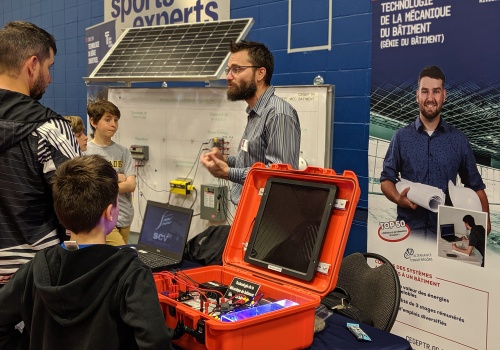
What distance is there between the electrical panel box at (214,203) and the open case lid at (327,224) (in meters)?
1.92

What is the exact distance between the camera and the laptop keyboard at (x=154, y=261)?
2.32 metres

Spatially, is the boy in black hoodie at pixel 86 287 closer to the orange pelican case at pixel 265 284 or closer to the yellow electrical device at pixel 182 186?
the orange pelican case at pixel 265 284

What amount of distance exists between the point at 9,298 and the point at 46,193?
1.52 feet

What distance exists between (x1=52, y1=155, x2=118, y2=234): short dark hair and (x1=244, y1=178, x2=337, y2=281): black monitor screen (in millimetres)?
626

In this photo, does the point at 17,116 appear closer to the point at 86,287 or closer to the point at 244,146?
the point at 86,287

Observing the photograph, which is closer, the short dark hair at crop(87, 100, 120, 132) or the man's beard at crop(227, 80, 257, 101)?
the man's beard at crop(227, 80, 257, 101)

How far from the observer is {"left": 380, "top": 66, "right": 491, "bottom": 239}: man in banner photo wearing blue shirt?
2.66 meters

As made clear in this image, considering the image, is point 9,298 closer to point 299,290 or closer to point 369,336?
point 299,290

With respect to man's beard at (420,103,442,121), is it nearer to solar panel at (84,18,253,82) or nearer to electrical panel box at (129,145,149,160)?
solar panel at (84,18,253,82)

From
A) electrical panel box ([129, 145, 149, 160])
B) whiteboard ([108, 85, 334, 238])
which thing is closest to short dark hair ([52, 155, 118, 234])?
whiteboard ([108, 85, 334, 238])

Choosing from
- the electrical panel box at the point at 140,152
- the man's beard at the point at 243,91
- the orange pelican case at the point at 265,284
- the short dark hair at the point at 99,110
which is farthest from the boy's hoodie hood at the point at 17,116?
the electrical panel box at the point at 140,152

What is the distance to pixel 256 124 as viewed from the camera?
280 cm

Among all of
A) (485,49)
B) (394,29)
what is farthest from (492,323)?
(394,29)

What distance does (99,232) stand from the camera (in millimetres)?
1449
